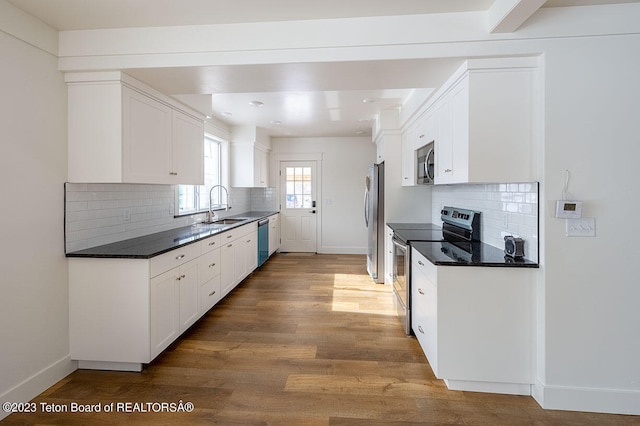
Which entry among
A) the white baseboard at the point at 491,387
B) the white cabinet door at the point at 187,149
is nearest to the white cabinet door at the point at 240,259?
the white cabinet door at the point at 187,149

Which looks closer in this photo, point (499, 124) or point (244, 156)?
point (499, 124)

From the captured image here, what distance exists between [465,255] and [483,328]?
50cm

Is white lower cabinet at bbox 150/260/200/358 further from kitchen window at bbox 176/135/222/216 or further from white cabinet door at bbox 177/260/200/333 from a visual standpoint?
kitchen window at bbox 176/135/222/216

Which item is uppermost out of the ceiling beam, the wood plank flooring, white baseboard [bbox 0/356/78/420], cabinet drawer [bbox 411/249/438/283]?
the ceiling beam

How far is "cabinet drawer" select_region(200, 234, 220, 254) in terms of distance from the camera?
324 centimetres

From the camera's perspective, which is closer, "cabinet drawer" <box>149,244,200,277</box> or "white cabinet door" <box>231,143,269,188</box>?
"cabinet drawer" <box>149,244,200,277</box>

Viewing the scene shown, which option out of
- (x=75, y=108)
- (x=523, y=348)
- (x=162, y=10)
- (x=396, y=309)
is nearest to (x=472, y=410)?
(x=523, y=348)

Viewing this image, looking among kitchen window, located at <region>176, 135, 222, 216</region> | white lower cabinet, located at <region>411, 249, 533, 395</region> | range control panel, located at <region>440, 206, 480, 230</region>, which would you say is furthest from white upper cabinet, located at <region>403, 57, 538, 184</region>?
kitchen window, located at <region>176, 135, 222, 216</region>

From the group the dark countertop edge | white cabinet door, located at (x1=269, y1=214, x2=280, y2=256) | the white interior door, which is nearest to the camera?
the dark countertop edge

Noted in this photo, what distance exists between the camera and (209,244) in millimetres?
3396

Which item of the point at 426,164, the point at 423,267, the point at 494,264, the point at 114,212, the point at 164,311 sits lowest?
the point at 164,311

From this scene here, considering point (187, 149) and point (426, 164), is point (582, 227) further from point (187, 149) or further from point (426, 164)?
point (187, 149)

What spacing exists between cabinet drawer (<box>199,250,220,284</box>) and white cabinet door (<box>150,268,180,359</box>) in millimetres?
504

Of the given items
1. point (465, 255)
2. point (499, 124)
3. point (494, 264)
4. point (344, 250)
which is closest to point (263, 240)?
point (344, 250)
